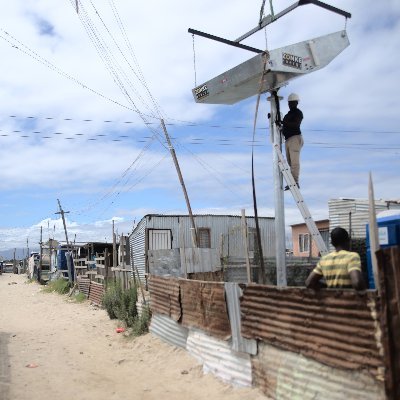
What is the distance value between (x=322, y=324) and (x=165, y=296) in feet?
16.3

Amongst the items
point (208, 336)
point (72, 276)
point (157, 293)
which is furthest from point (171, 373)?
point (72, 276)

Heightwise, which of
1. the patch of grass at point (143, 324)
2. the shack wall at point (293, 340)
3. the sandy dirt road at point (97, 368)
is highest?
the shack wall at point (293, 340)

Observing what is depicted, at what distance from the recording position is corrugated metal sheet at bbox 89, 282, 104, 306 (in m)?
17.6

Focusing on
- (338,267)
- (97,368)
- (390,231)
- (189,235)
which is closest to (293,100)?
(390,231)

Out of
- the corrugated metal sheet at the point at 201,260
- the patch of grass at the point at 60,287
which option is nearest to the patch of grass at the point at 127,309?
the corrugated metal sheet at the point at 201,260

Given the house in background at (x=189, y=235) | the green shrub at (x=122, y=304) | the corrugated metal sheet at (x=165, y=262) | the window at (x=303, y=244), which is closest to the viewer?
the corrugated metal sheet at (x=165, y=262)

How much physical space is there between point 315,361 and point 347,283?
85 cm

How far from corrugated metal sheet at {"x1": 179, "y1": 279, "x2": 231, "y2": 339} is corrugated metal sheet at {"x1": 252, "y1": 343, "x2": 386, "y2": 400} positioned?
2.99 feet

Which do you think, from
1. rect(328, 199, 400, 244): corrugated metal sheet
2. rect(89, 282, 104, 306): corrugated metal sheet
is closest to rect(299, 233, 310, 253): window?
rect(328, 199, 400, 244): corrugated metal sheet

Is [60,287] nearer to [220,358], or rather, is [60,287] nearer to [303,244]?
[303,244]

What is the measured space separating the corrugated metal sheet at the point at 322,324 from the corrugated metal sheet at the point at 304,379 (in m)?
0.10

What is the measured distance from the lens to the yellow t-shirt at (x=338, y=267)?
4480 mm

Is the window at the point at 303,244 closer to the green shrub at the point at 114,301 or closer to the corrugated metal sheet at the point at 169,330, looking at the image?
the green shrub at the point at 114,301

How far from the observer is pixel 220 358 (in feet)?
22.1
